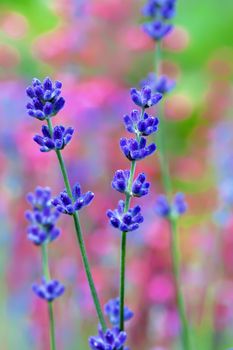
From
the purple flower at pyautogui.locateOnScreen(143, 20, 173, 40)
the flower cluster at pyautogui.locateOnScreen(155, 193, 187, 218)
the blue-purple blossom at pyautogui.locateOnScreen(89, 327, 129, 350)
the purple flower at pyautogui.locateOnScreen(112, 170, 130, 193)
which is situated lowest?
the blue-purple blossom at pyautogui.locateOnScreen(89, 327, 129, 350)

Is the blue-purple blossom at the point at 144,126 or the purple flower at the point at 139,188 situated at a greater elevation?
the blue-purple blossom at the point at 144,126

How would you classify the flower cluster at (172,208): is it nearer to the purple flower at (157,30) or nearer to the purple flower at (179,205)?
the purple flower at (179,205)

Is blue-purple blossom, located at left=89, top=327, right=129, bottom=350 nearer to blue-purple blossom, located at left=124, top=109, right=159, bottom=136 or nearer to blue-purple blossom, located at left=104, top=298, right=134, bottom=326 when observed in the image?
blue-purple blossom, located at left=104, top=298, right=134, bottom=326

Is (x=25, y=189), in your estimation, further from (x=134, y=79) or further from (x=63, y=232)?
(x=134, y=79)

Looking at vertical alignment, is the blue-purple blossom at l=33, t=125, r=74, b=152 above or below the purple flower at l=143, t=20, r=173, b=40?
below

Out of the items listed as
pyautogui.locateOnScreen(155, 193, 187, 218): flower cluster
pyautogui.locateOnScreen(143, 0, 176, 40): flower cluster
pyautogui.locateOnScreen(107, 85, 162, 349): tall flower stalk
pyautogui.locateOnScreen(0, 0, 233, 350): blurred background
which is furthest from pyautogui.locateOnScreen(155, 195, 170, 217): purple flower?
pyautogui.locateOnScreen(0, 0, 233, 350): blurred background

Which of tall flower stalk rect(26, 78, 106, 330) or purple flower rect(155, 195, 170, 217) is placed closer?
tall flower stalk rect(26, 78, 106, 330)

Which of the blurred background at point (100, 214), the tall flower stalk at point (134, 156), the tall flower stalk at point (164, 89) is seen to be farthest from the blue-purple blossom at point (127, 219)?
the blurred background at point (100, 214)

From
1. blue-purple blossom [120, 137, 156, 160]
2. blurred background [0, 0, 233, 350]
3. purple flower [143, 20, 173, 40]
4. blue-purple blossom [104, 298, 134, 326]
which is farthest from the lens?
blurred background [0, 0, 233, 350]
